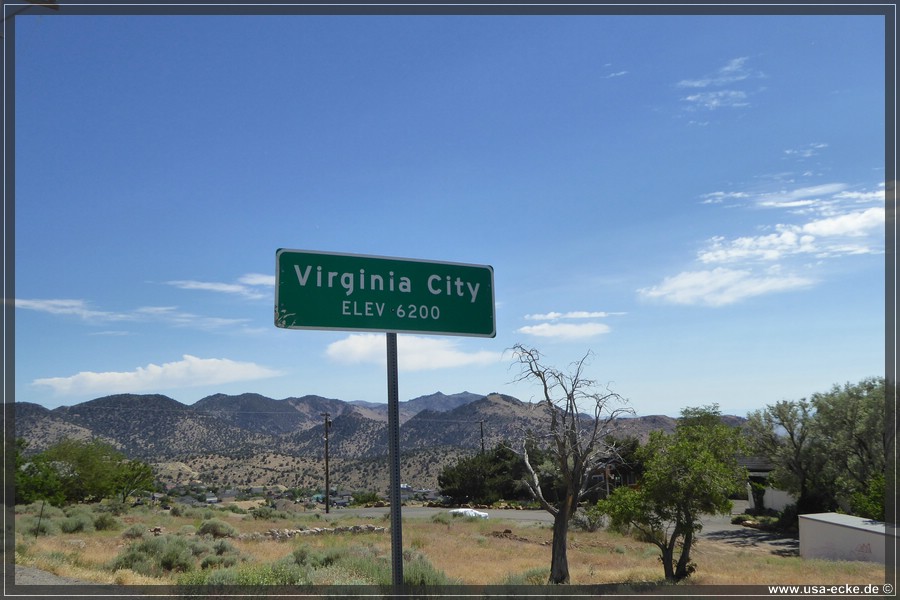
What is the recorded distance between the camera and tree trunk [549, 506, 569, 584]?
17250 mm

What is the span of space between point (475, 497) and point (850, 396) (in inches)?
1308

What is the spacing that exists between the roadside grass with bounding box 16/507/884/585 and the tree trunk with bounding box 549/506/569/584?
0.53 metres

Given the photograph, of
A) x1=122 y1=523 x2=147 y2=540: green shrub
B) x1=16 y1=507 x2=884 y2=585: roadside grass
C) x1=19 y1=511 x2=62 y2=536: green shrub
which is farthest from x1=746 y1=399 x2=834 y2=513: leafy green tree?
x1=19 y1=511 x2=62 y2=536: green shrub

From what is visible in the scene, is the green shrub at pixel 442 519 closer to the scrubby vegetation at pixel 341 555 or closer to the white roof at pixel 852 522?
the scrubby vegetation at pixel 341 555

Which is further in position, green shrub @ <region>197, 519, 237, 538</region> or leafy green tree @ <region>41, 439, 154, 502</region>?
leafy green tree @ <region>41, 439, 154, 502</region>

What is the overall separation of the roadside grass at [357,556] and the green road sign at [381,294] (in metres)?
6.53

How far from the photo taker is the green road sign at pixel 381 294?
5629 millimetres

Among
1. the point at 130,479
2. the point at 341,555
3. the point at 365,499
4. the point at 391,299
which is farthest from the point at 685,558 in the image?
the point at 365,499

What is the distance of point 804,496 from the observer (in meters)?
41.9

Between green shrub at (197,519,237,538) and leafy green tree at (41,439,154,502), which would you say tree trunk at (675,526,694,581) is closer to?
green shrub at (197,519,237,538)

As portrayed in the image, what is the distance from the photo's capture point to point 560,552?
17531mm

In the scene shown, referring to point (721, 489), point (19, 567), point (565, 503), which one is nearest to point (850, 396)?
point (721, 489)

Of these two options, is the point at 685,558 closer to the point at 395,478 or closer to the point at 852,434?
the point at 395,478

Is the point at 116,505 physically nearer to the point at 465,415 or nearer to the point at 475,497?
the point at 475,497
